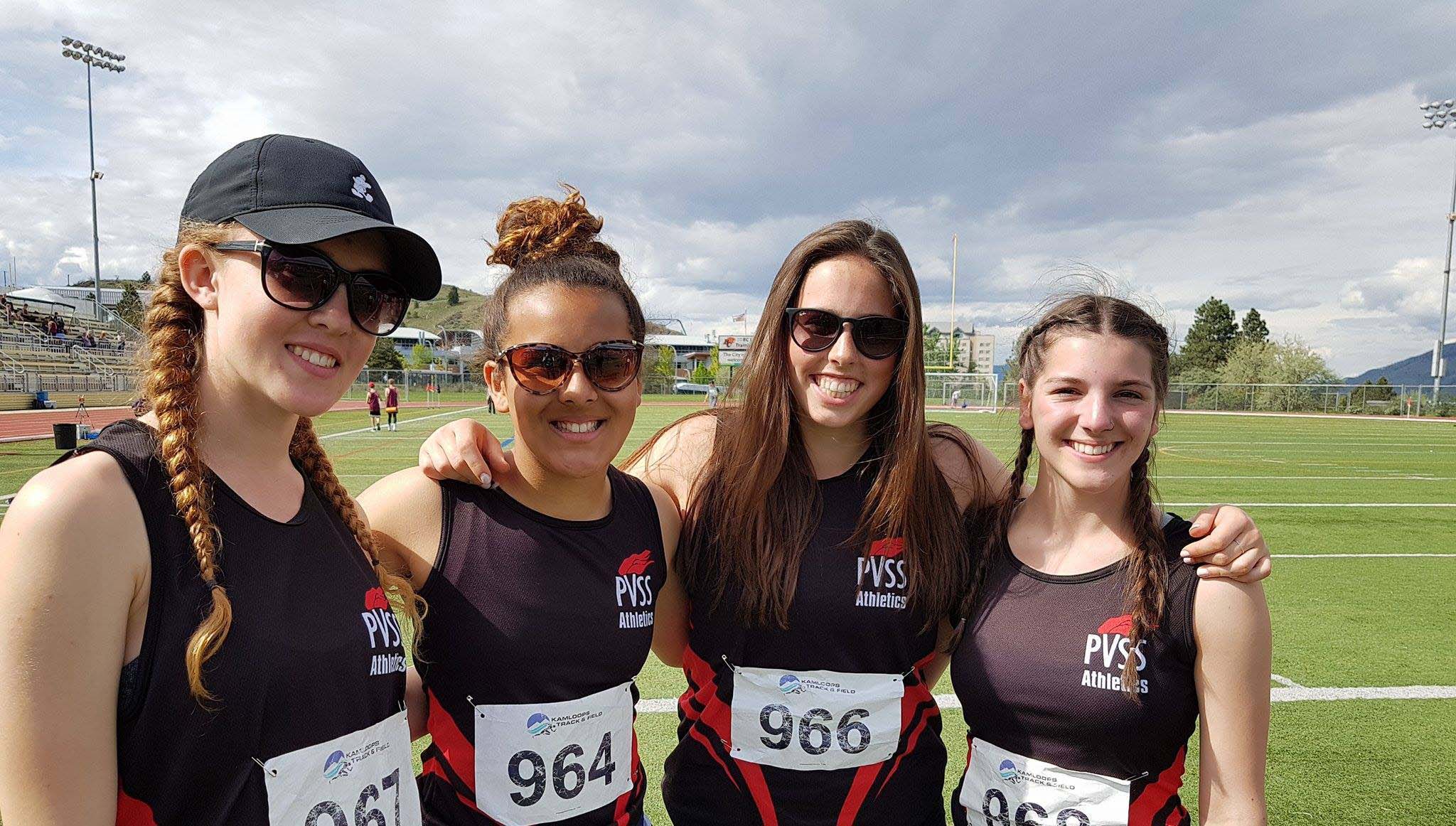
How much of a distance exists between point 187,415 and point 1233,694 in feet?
8.04

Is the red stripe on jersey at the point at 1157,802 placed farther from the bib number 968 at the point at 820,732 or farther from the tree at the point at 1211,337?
the tree at the point at 1211,337

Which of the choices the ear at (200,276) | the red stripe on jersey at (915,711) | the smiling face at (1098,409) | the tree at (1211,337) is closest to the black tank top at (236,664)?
the ear at (200,276)

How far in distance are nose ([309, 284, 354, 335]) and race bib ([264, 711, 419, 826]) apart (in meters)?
0.86

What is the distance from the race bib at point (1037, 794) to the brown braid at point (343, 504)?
5.37 ft

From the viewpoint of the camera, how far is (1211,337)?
76.4 meters

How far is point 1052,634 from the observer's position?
2.06m

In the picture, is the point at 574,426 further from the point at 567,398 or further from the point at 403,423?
the point at 403,423

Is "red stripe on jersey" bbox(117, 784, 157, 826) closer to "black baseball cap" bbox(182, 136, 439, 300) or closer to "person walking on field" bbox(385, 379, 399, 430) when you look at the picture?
"black baseball cap" bbox(182, 136, 439, 300)

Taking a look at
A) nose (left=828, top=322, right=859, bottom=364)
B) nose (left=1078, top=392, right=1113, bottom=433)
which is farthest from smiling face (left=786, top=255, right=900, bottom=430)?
nose (left=1078, top=392, right=1113, bottom=433)

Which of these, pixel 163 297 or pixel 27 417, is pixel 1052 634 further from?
pixel 27 417

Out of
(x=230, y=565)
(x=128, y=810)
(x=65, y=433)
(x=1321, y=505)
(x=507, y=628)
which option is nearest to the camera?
(x=128, y=810)

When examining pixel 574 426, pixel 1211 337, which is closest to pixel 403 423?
pixel 574 426

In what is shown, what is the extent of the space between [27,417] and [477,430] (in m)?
32.9

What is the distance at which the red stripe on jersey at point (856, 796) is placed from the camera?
7.18 ft
